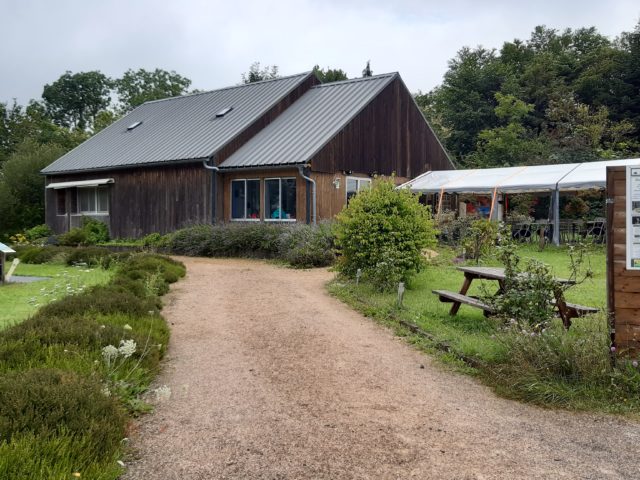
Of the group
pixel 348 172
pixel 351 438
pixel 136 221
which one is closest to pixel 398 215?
pixel 351 438

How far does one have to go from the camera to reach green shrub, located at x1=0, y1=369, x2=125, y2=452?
3432 mm

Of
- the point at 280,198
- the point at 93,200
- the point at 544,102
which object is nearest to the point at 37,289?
the point at 280,198

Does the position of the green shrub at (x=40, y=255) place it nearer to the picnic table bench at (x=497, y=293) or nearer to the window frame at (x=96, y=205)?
the window frame at (x=96, y=205)

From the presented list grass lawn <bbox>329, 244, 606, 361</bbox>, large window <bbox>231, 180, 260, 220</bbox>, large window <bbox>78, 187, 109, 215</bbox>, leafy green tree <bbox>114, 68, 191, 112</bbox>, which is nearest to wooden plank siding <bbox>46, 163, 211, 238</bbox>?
large window <bbox>78, 187, 109, 215</bbox>

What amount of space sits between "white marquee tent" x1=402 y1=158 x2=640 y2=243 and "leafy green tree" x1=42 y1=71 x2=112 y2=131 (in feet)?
163

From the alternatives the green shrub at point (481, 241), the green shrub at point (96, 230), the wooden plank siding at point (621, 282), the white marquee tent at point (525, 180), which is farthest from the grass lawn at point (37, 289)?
the white marquee tent at point (525, 180)

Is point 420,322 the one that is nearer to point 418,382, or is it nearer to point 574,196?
point 418,382

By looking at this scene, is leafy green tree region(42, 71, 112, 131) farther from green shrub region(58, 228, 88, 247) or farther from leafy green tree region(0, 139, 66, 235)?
green shrub region(58, 228, 88, 247)

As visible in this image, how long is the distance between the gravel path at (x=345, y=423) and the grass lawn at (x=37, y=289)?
274 centimetres

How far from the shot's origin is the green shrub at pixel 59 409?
11.3 feet

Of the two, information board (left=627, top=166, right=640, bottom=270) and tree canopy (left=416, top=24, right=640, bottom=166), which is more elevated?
tree canopy (left=416, top=24, right=640, bottom=166)

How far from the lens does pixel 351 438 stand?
3.95 metres

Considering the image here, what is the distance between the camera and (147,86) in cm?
5488

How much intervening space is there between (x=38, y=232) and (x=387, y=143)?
15.9 meters
